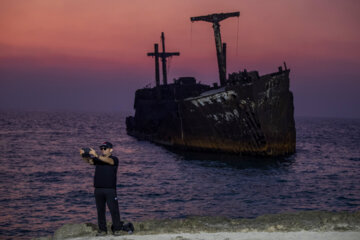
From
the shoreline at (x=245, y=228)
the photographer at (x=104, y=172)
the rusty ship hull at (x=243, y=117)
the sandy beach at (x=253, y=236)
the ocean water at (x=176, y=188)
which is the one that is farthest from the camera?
the rusty ship hull at (x=243, y=117)

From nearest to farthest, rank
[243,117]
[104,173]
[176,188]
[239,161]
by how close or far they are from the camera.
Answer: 1. [104,173]
2. [176,188]
3. [243,117]
4. [239,161]

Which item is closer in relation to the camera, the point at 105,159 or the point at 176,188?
the point at 105,159

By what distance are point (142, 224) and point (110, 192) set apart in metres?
2.15

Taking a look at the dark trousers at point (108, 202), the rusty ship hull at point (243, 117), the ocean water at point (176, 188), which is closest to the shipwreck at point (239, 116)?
the rusty ship hull at point (243, 117)

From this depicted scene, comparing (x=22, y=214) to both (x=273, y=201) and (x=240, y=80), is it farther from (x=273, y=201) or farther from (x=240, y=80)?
(x=240, y=80)

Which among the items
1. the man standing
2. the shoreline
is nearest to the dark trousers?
the man standing

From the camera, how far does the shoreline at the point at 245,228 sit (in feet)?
25.0

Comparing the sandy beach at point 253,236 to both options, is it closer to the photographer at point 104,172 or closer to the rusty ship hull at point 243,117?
the photographer at point 104,172

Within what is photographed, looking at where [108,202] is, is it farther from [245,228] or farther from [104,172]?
[245,228]

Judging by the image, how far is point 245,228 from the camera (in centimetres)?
855

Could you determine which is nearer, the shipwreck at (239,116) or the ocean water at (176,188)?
the ocean water at (176,188)

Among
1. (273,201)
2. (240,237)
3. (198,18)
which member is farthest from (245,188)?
(198,18)

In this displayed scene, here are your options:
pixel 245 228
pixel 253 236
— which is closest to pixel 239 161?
pixel 245 228

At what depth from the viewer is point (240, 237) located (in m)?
7.55
